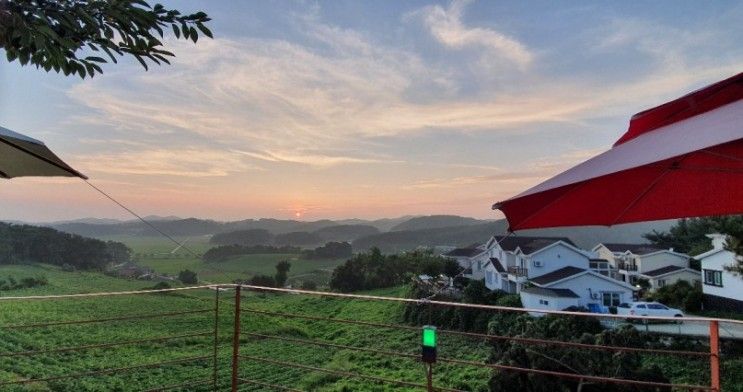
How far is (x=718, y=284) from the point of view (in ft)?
67.8

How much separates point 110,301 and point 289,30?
25.1 m

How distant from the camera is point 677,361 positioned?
63.3 feet

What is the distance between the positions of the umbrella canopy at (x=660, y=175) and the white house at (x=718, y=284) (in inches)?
855

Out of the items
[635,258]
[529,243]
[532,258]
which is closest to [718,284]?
[635,258]

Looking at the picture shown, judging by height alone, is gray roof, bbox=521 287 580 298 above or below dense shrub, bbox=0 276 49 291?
above

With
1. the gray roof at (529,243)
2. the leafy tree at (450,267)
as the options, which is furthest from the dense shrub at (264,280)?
the gray roof at (529,243)

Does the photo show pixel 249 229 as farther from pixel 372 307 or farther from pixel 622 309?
pixel 622 309

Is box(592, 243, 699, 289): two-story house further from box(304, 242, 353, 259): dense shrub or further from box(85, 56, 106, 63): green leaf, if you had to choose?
Result: box(85, 56, 106, 63): green leaf

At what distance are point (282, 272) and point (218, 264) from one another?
586 cm

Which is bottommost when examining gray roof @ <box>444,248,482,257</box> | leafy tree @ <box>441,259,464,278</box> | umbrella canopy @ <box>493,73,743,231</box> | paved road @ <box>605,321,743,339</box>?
paved road @ <box>605,321,743,339</box>

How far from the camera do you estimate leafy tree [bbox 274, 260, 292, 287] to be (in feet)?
136

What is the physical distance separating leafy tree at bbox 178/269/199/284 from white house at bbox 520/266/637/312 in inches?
1019

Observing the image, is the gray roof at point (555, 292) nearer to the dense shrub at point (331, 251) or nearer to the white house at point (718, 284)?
the white house at point (718, 284)

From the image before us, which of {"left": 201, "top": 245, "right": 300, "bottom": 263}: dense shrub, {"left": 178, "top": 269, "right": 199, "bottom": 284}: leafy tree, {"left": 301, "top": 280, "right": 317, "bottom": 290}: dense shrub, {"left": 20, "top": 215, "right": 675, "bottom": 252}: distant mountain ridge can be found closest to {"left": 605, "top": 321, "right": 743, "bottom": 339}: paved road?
{"left": 20, "top": 215, "right": 675, "bottom": 252}: distant mountain ridge
